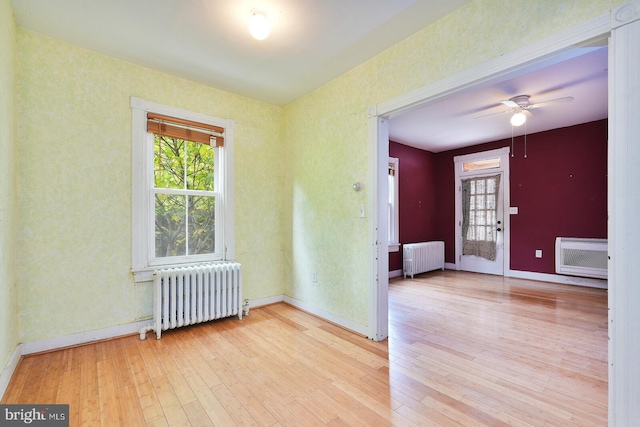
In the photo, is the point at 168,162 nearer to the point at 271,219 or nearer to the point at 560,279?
the point at 271,219

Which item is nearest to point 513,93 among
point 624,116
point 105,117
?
point 624,116

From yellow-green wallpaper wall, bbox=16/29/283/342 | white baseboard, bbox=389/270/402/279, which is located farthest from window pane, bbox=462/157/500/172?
yellow-green wallpaper wall, bbox=16/29/283/342

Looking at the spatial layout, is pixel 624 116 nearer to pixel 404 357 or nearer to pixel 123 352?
pixel 404 357

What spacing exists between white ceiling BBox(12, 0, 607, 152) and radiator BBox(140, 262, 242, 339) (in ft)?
6.94

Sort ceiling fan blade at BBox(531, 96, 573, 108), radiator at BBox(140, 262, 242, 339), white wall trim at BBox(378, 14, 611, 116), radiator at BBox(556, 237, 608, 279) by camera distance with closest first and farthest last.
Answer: white wall trim at BBox(378, 14, 611, 116), radiator at BBox(140, 262, 242, 339), ceiling fan blade at BBox(531, 96, 573, 108), radiator at BBox(556, 237, 608, 279)

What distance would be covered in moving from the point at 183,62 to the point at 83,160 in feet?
4.34

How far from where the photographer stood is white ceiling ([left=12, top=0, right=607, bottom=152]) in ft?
6.82

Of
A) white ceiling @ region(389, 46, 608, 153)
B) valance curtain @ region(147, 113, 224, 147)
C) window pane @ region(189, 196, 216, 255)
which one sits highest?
white ceiling @ region(389, 46, 608, 153)

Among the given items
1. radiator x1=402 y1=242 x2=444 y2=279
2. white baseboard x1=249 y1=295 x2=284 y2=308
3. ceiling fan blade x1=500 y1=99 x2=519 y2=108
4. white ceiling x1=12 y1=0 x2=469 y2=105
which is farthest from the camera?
radiator x1=402 y1=242 x2=444 y2=279

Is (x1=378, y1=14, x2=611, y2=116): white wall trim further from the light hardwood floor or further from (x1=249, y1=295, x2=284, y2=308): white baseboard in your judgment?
(x1=249, y1=295, x2=284, y2=308): white baseboard

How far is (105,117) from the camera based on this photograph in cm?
274

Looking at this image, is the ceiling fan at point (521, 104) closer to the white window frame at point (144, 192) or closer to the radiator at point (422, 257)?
the radiator at point (422, 257)

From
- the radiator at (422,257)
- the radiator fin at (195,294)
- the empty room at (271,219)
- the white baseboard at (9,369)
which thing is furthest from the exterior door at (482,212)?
the white baseboard at (9,369)

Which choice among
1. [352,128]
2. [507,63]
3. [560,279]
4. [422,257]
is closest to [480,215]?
[422,257]
